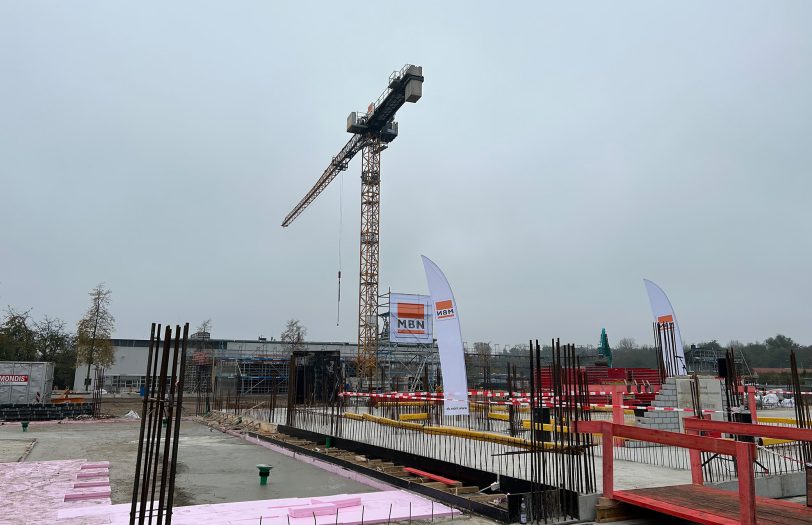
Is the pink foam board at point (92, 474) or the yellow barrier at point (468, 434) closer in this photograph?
the pink foam board at point (92, 474)

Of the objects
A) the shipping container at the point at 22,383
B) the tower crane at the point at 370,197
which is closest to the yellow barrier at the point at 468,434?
the shipping container at the point at 22,383

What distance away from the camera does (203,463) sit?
14.6 m

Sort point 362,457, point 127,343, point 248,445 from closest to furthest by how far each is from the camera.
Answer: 1. point 362,457
2. point 248,445
3. point 127,343

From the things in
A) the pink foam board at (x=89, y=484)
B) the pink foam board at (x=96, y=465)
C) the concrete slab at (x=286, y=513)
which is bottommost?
the pink foam board at (x=96, y=465)

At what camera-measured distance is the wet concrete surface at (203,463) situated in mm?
10656

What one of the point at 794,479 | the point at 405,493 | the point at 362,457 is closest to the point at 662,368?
the point at 794,479

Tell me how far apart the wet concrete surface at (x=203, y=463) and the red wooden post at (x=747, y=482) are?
6.73m

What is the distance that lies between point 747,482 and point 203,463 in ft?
41.9

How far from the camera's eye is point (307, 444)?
1655 cm

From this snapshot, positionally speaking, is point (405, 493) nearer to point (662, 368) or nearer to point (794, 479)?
point (794, 479)

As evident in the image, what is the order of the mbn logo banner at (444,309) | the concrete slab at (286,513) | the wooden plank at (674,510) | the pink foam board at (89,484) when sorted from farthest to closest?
1. the mbn logo banner at (444,309)
2. the pink foam board at (89,484)
3. the concrete slab at (286,513)
4. the wooden plank at (674,510)

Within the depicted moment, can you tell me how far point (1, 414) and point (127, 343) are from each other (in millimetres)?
50892

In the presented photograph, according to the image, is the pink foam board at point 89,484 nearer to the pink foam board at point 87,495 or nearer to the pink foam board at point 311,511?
the pink foam board at point 87,495

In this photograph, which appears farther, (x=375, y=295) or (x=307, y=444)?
(x=375, y=295)
